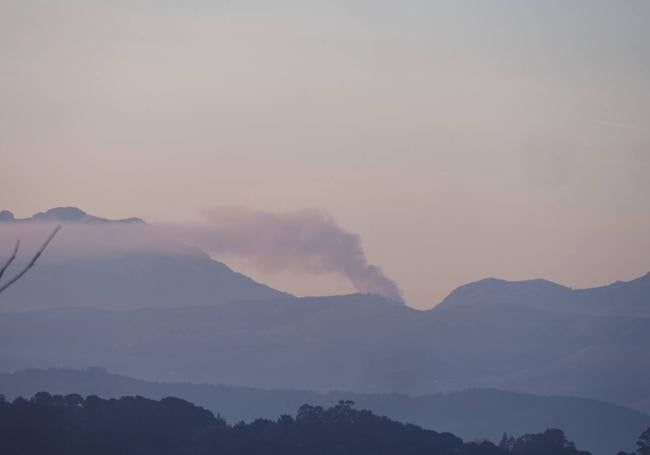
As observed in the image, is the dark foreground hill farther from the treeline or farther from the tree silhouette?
the treeline

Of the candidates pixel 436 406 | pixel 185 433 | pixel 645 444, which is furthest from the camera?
pixel 436 406

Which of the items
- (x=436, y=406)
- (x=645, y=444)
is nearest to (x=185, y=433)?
(x=645, y=444)

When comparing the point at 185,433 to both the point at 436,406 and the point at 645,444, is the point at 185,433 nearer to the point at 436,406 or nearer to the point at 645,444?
the point at 645,444

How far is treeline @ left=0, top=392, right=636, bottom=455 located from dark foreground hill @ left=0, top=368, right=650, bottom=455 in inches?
2993

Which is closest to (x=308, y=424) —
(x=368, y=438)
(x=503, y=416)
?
(x=368, y=438)

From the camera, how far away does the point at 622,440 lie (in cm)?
15712

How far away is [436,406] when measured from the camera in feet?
558

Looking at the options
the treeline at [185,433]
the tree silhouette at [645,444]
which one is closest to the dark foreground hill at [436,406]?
the tree silhouette at [645,444]

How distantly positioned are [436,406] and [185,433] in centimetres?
10783

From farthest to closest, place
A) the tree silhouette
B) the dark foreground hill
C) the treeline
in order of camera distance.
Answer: the dark foreground hill < the tree silhouette < the treeline

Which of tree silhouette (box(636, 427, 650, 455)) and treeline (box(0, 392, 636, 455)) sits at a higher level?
tree silhouette (box(636, 427, 650, 455))

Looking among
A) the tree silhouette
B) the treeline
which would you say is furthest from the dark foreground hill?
the treeline

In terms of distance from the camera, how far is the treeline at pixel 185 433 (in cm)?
5712

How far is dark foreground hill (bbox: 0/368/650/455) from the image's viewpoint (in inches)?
6083
